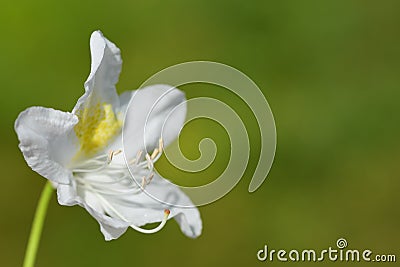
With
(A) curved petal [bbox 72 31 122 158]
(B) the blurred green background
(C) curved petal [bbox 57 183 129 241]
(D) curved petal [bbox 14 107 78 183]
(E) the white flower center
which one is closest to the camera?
(D) curved petal [bbox 14 107 78 183]

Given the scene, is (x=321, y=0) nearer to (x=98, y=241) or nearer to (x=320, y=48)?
(x=320, y=48)

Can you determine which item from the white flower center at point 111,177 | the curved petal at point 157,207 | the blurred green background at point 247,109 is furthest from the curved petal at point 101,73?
the blurred green background at point 247,109

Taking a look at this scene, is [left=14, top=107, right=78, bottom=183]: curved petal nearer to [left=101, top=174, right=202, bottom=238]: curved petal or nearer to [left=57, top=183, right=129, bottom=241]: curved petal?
[left=57, top=183, right=129, bottom=241]: curved petal

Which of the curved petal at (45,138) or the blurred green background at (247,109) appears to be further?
the blurred green background at (247,109)

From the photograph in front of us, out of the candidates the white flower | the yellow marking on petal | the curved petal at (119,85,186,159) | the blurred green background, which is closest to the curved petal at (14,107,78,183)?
the white flower

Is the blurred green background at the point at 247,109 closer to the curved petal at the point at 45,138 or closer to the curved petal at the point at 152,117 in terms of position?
the curved petal at the point at 152,117
